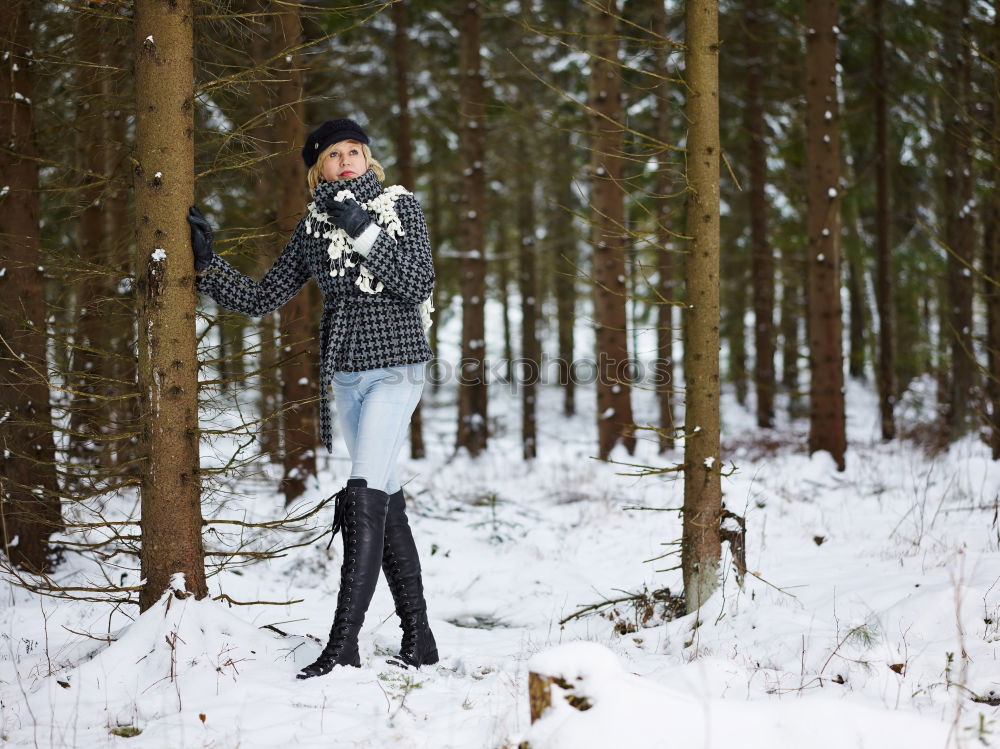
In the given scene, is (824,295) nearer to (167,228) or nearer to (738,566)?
(738,566)

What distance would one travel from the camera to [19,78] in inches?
210

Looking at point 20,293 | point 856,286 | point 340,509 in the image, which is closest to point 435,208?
point 856,286

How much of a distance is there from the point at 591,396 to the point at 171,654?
83.2 ft

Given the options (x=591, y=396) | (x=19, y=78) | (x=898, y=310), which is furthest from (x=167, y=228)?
(x=591, y=396)

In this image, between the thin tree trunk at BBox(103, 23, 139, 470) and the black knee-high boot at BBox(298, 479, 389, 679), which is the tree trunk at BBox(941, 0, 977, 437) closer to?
the black knee-high boot at BBox(298, 479, 389, 679)

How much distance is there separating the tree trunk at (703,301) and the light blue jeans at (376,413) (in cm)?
165

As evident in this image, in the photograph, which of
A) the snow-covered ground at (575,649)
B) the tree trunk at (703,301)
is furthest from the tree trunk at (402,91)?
the tree trunk at (703,301)

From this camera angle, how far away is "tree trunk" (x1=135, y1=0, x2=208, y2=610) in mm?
3512

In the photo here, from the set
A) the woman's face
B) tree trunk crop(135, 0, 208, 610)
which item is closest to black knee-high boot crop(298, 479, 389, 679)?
tree trunk crop(135, 0, 208, 610)

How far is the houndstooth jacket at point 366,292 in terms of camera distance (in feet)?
11.8

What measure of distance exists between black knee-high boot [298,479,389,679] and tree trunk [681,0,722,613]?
183cm

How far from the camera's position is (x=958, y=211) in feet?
36.6

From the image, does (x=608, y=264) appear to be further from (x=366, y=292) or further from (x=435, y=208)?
(x=435, y=208)

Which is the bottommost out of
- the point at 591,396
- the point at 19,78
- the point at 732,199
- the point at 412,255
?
the point at 591,396
